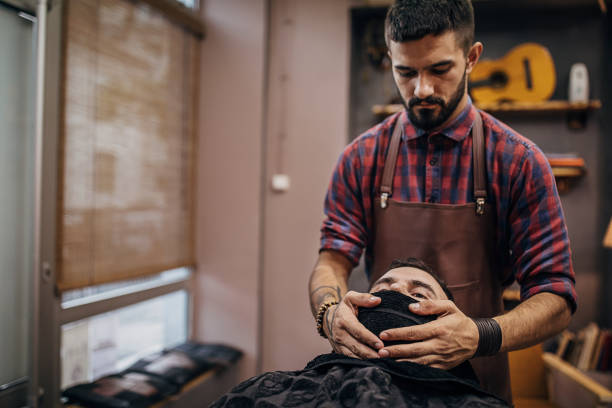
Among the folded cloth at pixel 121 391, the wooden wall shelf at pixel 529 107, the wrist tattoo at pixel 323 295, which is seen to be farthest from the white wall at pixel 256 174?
the wrist tattoo at pixel 323 295

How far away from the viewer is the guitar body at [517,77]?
1632mm

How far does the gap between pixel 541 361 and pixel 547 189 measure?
529 millimetres

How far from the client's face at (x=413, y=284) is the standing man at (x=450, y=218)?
0.04 metres

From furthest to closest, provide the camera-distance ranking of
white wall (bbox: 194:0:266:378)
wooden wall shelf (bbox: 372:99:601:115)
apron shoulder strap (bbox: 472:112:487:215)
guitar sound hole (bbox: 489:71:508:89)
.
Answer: white wall (bbox: 194:0:266:378) → guitar sound hole (bbox: 489:71:508:89) → wooden wall shelf (bbox: 372:99:601:115) → apron shoulder strap (bbox: 472:112:487:215)

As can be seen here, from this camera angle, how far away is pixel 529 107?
1616 millimetres

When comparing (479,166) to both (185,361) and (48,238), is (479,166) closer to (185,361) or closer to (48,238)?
(48,238)

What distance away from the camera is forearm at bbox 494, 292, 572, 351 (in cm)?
91

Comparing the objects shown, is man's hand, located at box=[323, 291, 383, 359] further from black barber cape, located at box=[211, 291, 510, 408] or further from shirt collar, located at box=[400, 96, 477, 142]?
shirt collar, located at box=[400, 96, 477, 142]

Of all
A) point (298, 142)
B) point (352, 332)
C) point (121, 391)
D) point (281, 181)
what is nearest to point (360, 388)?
point (352, 332)

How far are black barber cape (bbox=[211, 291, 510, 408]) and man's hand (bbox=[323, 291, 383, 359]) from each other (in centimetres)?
3

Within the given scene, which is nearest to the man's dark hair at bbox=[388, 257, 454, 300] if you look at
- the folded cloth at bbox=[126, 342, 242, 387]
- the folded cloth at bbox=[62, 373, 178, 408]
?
the folded cloth at bbox=[62, 373, 178, 408]

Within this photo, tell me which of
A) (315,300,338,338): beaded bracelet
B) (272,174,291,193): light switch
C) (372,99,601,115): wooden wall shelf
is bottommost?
(315,300,338,338): beaded bracelet

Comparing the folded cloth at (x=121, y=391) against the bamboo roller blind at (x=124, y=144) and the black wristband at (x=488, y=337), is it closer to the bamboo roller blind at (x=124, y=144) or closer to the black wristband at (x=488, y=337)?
the bamboo roller blind at (x=124, y=144)

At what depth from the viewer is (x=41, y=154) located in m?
1.77
